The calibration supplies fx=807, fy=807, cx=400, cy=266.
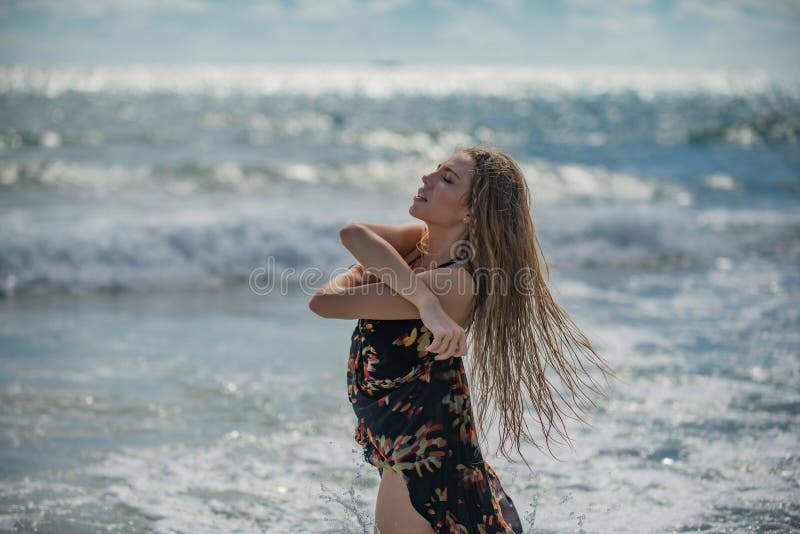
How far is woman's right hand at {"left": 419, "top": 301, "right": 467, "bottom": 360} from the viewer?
8.41 feet

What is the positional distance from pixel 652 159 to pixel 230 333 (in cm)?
1793

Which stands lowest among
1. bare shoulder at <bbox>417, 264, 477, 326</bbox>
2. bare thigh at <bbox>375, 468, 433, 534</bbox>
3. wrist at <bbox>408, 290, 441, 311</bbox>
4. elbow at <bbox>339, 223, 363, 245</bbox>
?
bare thigh at <bbox>375, 468, 433, 534</bbox>

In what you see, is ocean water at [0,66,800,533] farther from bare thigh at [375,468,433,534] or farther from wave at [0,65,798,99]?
wave at [0,65,798,99]

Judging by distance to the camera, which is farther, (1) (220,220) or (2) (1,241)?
(1) (220,220)

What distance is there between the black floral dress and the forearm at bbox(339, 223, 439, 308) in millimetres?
200

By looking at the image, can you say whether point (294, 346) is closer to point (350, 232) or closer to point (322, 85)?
point (350, 232)

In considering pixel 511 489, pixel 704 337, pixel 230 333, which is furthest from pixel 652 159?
pixel 511 489

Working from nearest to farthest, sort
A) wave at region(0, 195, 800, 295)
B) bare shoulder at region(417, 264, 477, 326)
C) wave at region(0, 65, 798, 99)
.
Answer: bare shoulder at region(417, 264, 477, 326) → wave at region(0, 195, 800, 295) → wave at region(0, 65, 798, 99)

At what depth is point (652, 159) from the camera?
893 inches

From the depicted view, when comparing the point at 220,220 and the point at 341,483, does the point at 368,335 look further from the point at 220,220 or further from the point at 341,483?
the point at 220,220

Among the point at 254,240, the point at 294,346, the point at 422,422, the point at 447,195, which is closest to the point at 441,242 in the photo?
the point at 447,195

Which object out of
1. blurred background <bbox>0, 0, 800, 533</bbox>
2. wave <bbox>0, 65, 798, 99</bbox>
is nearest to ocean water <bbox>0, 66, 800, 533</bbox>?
blurred background <bbox>0, 0, 800, 533</bbox>

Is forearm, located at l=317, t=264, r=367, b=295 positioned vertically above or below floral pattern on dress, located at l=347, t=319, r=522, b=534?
above

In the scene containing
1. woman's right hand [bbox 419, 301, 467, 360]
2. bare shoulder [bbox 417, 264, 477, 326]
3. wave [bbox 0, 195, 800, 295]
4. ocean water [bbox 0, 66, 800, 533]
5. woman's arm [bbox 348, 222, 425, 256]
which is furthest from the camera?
wave [bbox 0, 195, 800, 295]
